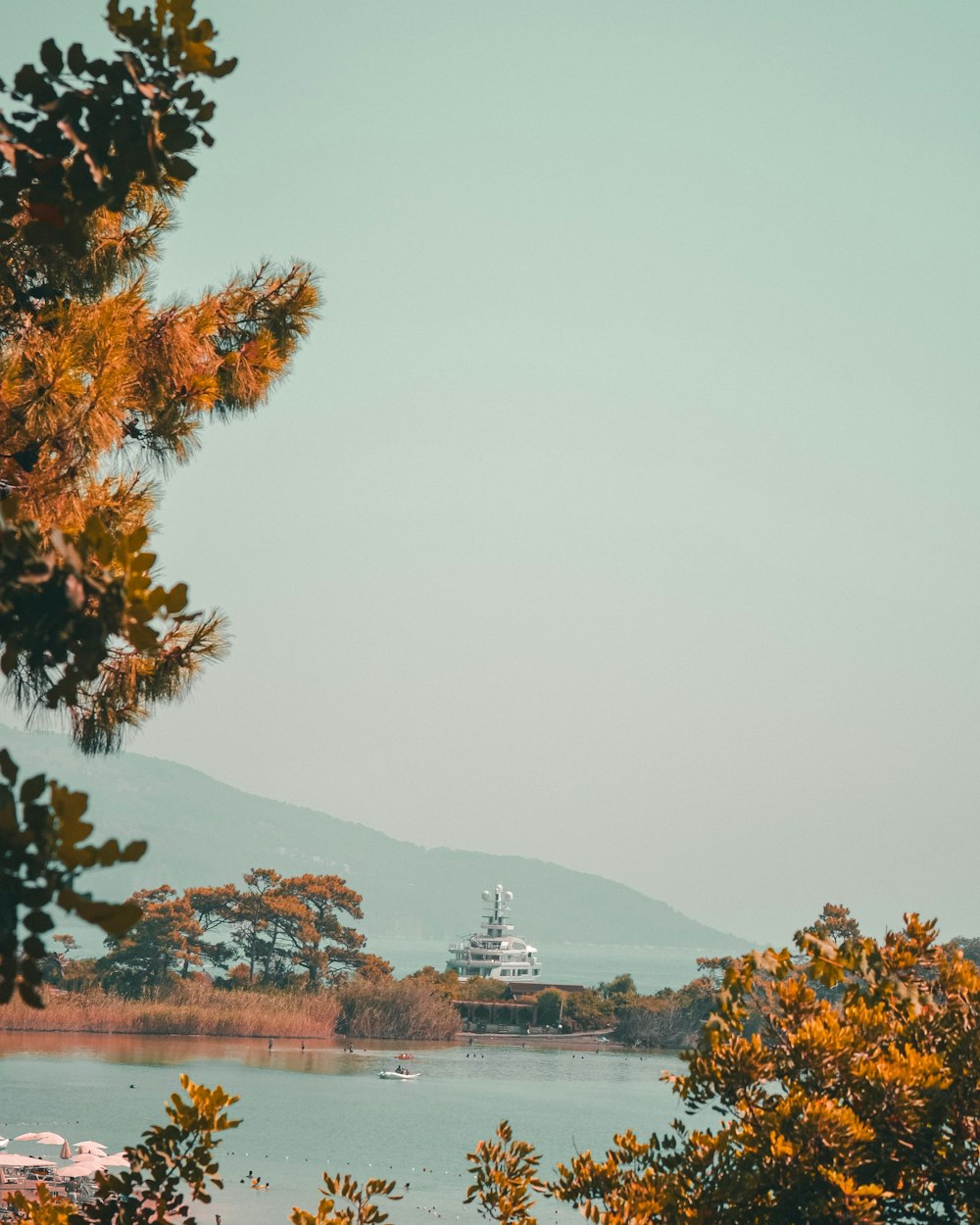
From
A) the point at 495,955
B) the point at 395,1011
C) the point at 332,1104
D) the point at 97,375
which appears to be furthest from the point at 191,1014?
the point at 97,375

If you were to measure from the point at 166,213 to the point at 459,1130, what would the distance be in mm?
32828

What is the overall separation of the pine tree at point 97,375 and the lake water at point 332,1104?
741 inches

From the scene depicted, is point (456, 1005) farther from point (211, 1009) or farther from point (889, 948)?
point (889, 948)

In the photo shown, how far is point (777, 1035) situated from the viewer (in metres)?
5.42

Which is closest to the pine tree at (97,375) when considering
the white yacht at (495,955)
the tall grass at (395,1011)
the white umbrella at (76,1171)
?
the white umbrella at (76,1171)

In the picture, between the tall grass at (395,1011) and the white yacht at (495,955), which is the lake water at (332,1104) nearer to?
the tall grass at (395,1011)

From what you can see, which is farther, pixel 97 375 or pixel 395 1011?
pixel 395 1011

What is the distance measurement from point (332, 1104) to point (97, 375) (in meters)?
35.3

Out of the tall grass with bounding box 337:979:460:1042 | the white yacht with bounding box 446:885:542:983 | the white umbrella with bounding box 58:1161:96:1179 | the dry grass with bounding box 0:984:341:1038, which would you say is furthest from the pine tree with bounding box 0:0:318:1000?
the white yacht with bounding box 446:885:542:983

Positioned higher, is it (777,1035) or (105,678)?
(105,678)

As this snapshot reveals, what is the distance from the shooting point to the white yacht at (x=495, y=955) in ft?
243

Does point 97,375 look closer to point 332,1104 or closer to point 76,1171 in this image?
point 76,1171

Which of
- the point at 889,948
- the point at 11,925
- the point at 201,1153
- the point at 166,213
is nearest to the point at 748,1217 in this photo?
the point at 889,948

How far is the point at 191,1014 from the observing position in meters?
51.3
